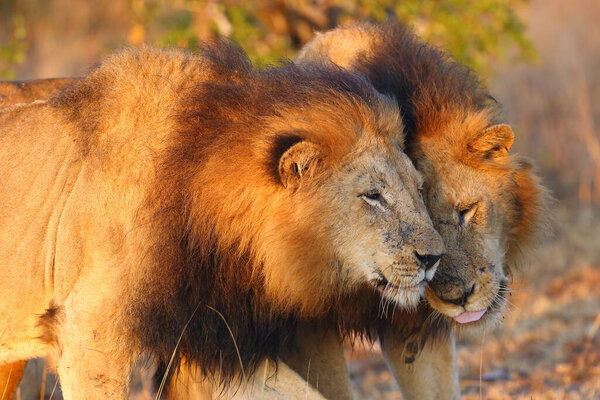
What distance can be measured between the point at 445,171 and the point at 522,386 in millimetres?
2497

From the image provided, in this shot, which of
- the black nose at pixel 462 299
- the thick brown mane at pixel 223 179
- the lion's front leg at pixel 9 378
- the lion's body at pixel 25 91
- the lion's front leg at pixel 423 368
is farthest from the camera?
the lion's body at pixel 25 91

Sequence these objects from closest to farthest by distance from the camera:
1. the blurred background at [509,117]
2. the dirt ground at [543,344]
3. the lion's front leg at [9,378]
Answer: the lion's front leg at [9,378]
the dirt ground at [543,344]
the blurred background at [509,117]

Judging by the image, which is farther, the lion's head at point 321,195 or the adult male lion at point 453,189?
the adult male lion at point 453,189

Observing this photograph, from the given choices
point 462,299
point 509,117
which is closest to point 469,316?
point 462,299

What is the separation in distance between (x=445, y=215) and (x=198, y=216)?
1055 mm

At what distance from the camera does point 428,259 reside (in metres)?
3.32

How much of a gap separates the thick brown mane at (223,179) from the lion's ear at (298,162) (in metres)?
0.04

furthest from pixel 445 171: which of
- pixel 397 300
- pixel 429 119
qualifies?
pixel 397 300

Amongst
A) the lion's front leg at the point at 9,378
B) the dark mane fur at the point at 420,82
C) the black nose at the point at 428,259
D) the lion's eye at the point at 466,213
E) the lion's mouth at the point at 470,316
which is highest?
the dark mane fur at the point at 420,82

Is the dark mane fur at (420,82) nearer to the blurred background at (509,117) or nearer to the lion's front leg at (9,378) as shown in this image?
the blurred background at (509,117)

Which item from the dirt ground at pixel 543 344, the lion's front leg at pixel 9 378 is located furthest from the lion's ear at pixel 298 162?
the lion's front leg at pixel 9 378

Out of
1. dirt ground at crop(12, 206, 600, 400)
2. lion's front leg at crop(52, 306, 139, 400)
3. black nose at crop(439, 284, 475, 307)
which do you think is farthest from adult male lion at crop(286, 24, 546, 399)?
lion's front leg at crop(52, 306, 139, 400)

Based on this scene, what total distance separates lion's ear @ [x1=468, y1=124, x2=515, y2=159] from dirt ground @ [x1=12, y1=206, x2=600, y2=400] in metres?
0.78

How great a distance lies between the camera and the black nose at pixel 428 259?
330cm
